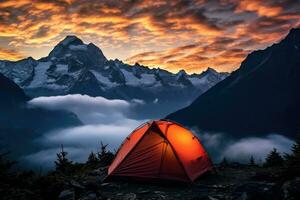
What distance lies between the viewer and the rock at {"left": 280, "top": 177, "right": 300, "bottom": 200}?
41.4 feet

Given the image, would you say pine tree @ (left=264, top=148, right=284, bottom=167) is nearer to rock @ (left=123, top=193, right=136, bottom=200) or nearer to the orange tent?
the orange tent

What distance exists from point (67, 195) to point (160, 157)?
16.2 ft

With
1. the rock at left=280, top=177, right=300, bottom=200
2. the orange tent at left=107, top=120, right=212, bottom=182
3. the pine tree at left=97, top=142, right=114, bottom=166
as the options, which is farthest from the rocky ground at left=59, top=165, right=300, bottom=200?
the pine tree at left=97, top=142, right=114, bottom=166

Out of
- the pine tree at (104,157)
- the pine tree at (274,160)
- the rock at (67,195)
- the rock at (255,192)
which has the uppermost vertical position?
the pine tree at (104,157)

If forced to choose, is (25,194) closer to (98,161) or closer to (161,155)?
(161,155)

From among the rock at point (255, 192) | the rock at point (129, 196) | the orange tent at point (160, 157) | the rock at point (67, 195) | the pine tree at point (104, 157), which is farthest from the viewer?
the pine tree at point (104, 157)

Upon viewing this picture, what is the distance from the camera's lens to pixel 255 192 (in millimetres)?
13789

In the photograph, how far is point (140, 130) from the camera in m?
20.6

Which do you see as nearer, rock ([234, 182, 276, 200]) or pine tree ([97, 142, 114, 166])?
rock ([234, 182, 276, 200])

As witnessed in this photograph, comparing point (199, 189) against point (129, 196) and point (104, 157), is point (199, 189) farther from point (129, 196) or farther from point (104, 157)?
point (104, 157)

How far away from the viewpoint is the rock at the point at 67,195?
50.3 ft

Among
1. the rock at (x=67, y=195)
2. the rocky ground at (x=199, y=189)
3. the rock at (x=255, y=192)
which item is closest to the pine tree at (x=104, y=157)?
the rocky ground at (x=199, y=189)

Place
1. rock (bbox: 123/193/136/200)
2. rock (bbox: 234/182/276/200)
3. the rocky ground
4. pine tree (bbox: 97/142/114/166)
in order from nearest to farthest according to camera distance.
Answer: rock (bbox: 234/182/276/200)
the rocky ground
rock (bbox: 123/193/136/200)
pine tree (bbox: 97/142/114/166)

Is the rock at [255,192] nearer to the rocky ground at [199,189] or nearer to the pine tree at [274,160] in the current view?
the rocky ground at [199,189]
